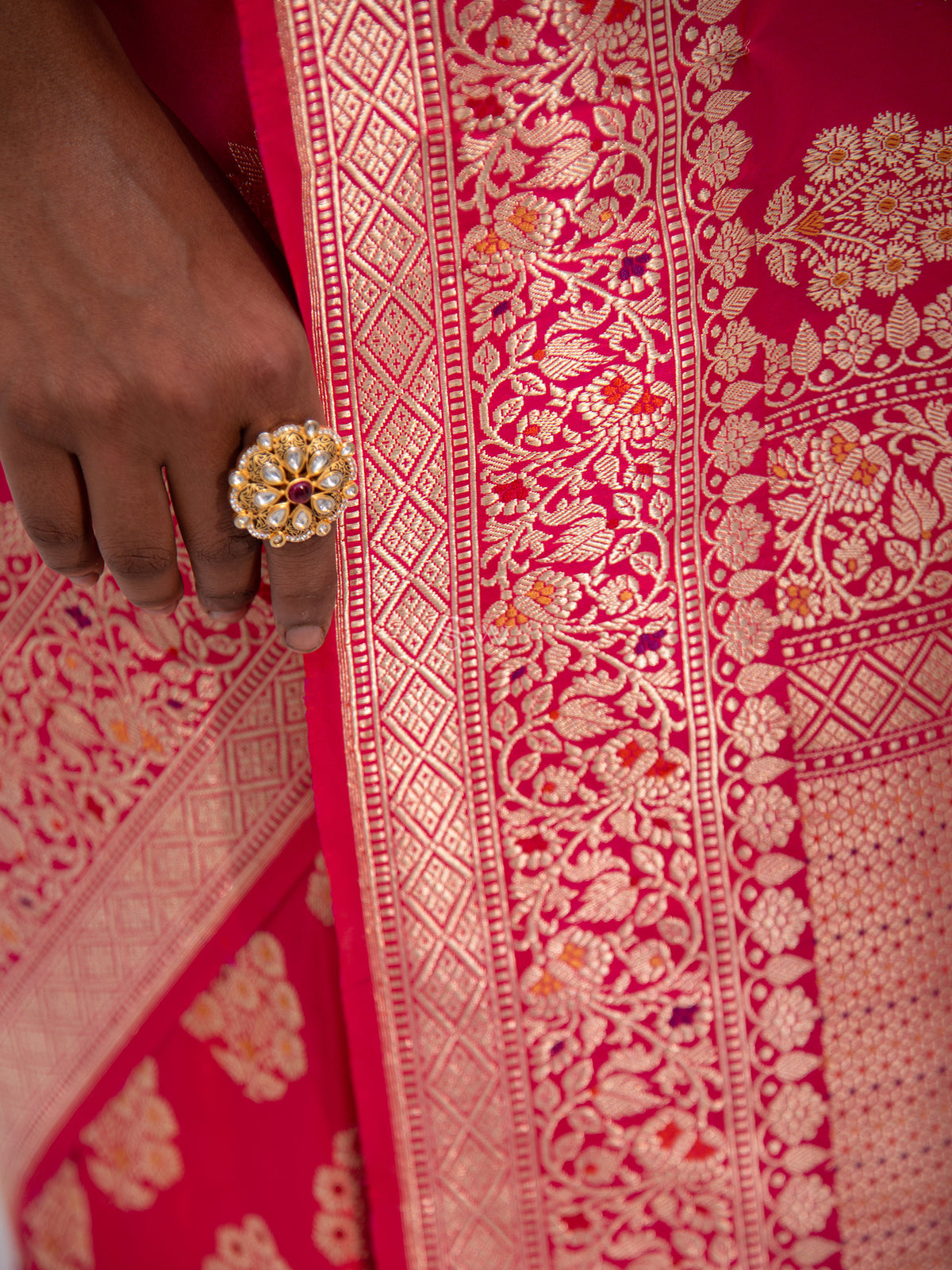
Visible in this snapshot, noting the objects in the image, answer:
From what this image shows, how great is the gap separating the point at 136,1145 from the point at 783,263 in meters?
0.71

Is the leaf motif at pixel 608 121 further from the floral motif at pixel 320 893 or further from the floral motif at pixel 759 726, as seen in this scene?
the floral motif at pixel 320 893

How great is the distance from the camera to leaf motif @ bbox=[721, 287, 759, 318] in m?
0.45

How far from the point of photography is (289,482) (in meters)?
0.37

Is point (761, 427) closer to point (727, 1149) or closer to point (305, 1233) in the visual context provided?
point (727, 1149)

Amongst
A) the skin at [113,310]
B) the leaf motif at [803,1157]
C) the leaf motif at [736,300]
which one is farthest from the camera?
the leaf motif at [803,1157]

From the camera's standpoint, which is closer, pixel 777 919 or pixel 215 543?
pixel 215 543

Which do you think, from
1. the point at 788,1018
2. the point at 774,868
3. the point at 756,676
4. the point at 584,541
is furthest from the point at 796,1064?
the point at 584,541

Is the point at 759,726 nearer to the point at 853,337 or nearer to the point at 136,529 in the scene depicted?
the point at 853,337

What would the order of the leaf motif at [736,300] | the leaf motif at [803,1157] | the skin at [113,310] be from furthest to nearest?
1. the leaf motif at [803,1157]
2. the leaf motif at [736,300]
3. the skin at [113,310]

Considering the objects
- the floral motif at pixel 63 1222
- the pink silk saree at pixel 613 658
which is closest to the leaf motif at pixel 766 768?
the pink silk saree at pixel 613 658

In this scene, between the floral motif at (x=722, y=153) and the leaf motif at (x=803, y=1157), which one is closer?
the floral motif at (x=722, y=153)

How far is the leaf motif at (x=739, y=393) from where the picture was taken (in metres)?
0.46

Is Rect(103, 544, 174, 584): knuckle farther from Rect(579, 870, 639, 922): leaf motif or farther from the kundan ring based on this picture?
Rect(579, 870, 639, 922): leaf motif

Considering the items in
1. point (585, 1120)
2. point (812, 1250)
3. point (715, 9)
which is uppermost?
point (715, 9)
